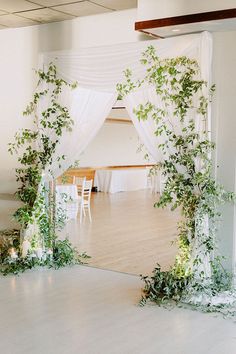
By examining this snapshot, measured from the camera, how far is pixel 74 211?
373 inches

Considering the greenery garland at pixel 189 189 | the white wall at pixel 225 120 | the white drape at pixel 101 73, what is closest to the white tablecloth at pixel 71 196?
the white drape at pixel 101 73

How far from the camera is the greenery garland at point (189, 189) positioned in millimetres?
4629

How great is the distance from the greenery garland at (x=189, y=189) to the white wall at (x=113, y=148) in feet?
31.3

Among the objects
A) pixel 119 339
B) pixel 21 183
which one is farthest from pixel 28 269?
pixel 119 339

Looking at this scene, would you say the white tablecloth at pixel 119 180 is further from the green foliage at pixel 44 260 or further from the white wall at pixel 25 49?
the green foliage at pixel 44 260

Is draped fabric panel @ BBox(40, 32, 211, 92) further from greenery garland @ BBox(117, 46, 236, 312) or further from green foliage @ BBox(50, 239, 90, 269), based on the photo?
green foliage @ BBox(50, 239, 90, 269)

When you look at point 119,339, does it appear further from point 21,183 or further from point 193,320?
point 21,183

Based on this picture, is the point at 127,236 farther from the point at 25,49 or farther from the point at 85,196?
the point at 25,49

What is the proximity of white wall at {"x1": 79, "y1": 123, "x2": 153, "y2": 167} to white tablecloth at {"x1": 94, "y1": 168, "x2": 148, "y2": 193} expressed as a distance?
1.80 feet

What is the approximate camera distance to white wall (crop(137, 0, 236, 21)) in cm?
447

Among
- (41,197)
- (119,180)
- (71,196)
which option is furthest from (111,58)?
(119,180)

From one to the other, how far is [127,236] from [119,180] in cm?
673

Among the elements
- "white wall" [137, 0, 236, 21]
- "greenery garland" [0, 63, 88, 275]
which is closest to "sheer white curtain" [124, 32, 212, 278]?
"white wall" [137, 0, 236, 21]

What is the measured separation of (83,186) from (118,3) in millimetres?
4561
